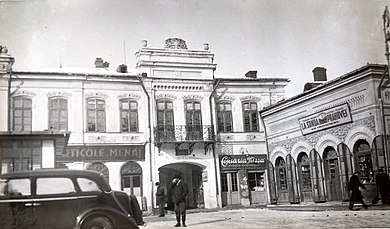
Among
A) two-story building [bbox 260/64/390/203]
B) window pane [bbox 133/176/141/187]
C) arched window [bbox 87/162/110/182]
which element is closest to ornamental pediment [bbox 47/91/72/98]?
arched window [bbox 87/162/110/182]

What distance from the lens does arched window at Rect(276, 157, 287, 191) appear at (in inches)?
218

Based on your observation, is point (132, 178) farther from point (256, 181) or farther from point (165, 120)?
point (256, 181)

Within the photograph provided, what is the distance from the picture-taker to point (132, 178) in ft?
15.4

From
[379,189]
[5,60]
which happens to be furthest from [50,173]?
[379,189]

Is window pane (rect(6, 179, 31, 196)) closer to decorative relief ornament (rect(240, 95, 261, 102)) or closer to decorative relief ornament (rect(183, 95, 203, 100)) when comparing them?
decorative relief ornament (rect(183, 95, 203, 100))

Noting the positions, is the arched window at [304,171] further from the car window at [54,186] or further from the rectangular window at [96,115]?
the car window at [54,186]

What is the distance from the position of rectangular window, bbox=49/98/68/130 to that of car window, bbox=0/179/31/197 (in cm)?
82

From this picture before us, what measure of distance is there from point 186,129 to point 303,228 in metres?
1.76

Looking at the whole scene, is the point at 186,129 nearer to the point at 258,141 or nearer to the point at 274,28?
the point at 258,141

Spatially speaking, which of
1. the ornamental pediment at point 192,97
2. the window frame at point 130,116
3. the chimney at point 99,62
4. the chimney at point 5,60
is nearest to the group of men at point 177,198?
the window frame at point 130,116

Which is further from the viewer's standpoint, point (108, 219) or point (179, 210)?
point (179, 210)

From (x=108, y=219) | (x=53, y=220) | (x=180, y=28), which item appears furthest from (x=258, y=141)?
(x=53, y=220)

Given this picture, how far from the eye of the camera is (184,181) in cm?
489

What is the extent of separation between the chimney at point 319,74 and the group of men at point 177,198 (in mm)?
2178
